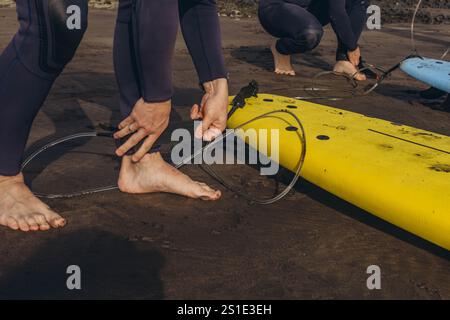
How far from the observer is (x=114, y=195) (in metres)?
2.56

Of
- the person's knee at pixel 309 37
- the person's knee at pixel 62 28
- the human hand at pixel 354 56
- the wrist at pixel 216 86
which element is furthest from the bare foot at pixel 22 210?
the human hand at pixel 354 56

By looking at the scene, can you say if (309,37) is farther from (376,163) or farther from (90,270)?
(90,270)

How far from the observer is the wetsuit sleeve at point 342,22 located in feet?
16.4

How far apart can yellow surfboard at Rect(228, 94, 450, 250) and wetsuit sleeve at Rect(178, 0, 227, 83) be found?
0.51 metres

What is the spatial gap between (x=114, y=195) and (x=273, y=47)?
3.48 m

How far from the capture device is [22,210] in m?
2.23

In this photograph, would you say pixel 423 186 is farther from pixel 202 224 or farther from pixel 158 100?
pixel 158 100

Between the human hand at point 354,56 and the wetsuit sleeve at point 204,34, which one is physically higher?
the wetsuit sleeve at point 204,34

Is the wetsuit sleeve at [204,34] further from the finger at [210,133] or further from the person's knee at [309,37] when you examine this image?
the person's knee at [309,37]

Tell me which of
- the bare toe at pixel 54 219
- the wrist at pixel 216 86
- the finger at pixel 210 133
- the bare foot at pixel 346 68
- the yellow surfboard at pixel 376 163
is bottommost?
the bare foot at pixel 346 68

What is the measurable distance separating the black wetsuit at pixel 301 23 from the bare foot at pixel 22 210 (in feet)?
11.4

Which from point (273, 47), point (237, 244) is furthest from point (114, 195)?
point (273, 47)

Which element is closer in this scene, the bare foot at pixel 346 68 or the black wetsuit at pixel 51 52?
the black wetsuit at pixel 51 52

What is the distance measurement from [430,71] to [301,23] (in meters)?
1.36
